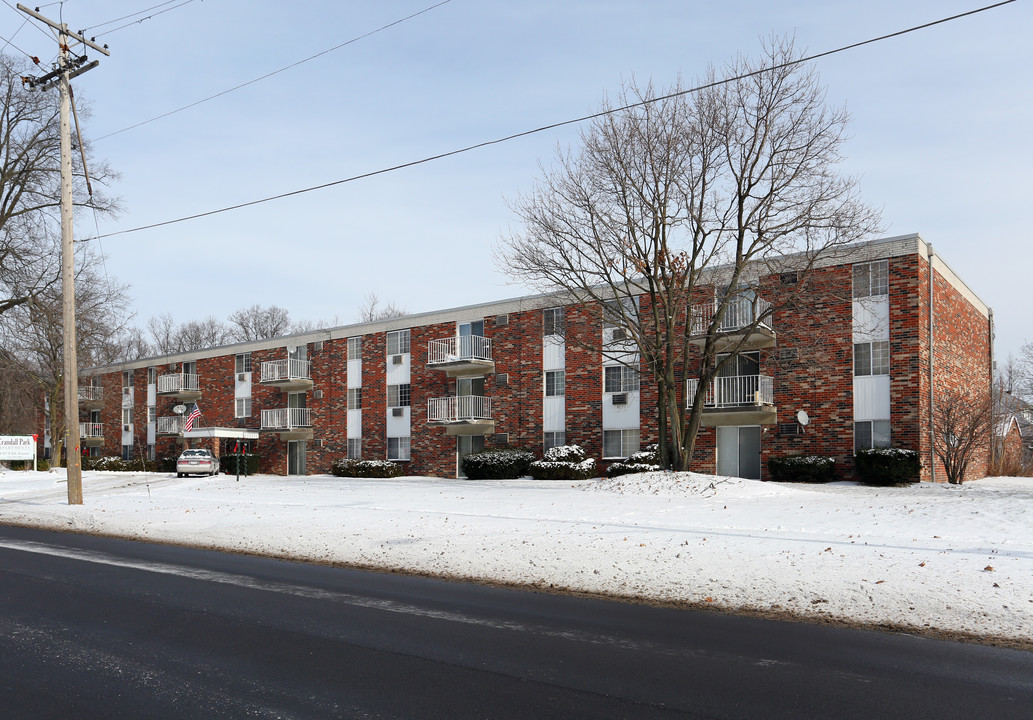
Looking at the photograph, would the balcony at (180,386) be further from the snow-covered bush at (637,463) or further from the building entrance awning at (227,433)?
the snow-covered bush at (637,463)

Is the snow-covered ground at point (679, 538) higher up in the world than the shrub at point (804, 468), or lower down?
higher up

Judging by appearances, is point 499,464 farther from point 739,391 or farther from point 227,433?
point 227,433

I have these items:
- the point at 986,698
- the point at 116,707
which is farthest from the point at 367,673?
the point at 986,698

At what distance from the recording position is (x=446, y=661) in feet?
20.8

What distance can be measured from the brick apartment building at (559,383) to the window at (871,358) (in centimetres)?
6

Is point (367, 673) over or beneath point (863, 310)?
beneath

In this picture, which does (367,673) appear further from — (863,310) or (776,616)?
(863,310)

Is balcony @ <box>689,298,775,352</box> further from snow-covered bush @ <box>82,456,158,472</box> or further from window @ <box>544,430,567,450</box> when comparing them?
snow-covered bush @ <box>82,456,158,472</box>

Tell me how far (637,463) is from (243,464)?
76.4 feet

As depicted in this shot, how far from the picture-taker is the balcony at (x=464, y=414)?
3644 cm

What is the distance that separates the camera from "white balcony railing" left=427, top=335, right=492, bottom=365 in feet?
Answer: 121

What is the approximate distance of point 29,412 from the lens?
6488 cm

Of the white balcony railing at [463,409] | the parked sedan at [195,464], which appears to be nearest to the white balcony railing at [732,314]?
the white balcony railing at [463,409]

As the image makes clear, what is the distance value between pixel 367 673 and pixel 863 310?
25454mm
